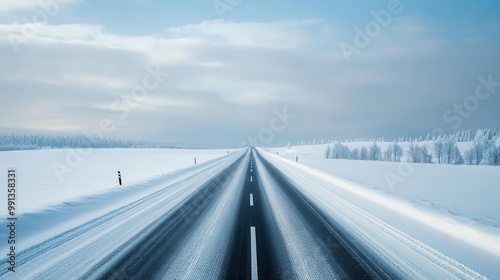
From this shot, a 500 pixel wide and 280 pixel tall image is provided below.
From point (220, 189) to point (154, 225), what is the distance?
6701mm

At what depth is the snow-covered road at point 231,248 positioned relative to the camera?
4586 millimetres

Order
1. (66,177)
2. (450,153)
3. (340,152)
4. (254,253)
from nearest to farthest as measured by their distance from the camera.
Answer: (254,253)
(66,177)
(450,153)
(340,152)

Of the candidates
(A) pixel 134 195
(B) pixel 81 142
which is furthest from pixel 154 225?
(B) pixel 81 142

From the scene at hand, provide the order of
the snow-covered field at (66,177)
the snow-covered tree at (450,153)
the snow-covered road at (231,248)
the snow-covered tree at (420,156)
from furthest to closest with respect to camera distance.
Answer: the snow-covered tree at (420,156), the snow-covered tree at (450,153), the snow-covered field at (66,177), the snow-covered road at (231,248)

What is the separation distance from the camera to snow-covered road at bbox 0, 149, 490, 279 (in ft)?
15.0

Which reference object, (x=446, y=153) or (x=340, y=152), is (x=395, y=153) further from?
(x=340, y=152)

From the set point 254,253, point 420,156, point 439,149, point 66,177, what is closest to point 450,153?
point 439,149

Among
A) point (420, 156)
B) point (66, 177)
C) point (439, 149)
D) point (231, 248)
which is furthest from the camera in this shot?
point (439, 149)

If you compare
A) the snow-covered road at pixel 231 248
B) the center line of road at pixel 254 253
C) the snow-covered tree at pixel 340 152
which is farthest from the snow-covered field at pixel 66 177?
the snow-covered tree at pixel 340 152

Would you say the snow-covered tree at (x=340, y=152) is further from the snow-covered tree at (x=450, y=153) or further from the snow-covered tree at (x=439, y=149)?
the snow-covered tree at (x=450, y=153)

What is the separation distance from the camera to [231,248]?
5664 mm

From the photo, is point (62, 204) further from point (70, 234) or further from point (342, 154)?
point (342, 154)

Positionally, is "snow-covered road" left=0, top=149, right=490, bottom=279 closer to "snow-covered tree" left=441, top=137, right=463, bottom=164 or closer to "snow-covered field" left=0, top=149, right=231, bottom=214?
"snow-covered field" left=0, top=149, right=231, bottom=214

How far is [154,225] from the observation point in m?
7.30
